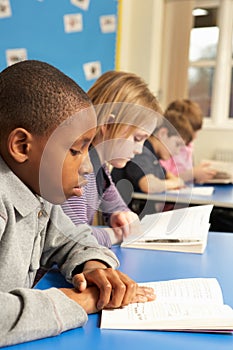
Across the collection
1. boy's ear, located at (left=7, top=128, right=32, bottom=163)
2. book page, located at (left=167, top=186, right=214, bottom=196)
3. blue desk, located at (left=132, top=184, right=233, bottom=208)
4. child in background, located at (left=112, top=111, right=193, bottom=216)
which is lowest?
book page, located at (left=167, top=186, right=214, bottom=196)

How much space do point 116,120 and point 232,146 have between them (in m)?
3.06

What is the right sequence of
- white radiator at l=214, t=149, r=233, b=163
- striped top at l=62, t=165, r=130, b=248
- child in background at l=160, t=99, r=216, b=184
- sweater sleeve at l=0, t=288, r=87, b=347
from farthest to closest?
white radiator at l=214, t=149, r=233, b=163 → child in background at l=160, t=99, r=216, b=184 → striped top at l=62, t=165, r=130, b=248 → sweater sleeve at l=0, t=288, r=87, b=347

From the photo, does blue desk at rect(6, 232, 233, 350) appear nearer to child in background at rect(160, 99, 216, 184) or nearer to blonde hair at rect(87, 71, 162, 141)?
blonde hair at rect(87, 71, 162, 141)

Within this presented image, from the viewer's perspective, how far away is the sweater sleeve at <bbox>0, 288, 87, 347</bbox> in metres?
0.62

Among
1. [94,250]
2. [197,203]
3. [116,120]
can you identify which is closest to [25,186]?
[94,250]

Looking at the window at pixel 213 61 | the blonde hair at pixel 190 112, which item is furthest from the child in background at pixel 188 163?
the window at pixel 213 61

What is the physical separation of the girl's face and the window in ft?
9.54

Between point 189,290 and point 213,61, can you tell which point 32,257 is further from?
point 213,61

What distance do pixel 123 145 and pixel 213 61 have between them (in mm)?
3124

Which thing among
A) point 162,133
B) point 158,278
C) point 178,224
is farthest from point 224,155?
point 158,278

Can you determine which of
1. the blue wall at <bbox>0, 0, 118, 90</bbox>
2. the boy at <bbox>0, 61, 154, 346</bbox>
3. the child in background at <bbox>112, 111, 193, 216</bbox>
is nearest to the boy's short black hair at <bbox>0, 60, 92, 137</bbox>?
the boy at <bbox>0, 61, 154, 346</bbox>

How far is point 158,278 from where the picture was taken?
97 cm

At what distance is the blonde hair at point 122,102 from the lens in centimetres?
127

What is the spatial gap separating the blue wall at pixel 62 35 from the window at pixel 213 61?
1.33 meters
